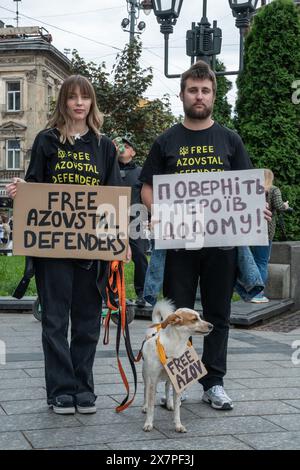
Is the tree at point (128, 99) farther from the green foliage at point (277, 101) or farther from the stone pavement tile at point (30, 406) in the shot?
the stone pavement tile at point (30, 406)

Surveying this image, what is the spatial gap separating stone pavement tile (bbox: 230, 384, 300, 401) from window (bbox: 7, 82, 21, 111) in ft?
153

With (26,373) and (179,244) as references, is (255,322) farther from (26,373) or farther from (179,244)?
(179,244)

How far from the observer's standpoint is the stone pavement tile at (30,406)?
442cm

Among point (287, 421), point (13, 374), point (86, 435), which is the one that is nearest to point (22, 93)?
point (13, 374)

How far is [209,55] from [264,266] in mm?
2884

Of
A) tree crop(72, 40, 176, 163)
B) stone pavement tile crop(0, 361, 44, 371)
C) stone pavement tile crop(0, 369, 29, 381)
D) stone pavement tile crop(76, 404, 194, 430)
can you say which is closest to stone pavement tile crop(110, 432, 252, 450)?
stone pavement tile crop(76, 404, 194, 430)

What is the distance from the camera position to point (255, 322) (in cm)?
872

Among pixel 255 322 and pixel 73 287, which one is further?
pixel 255 322

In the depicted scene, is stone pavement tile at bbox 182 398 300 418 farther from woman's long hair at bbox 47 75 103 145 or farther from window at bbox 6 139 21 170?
window at bbox 6 139 21 170

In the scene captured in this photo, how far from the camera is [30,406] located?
4.55 m

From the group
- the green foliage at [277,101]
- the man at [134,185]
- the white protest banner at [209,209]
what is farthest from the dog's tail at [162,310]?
the green foliage at [277,101]

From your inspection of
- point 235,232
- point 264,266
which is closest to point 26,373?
point 235,232

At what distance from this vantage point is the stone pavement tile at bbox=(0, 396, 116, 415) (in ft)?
14.5

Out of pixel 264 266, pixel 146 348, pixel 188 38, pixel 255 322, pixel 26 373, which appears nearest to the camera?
pixel 146 348
